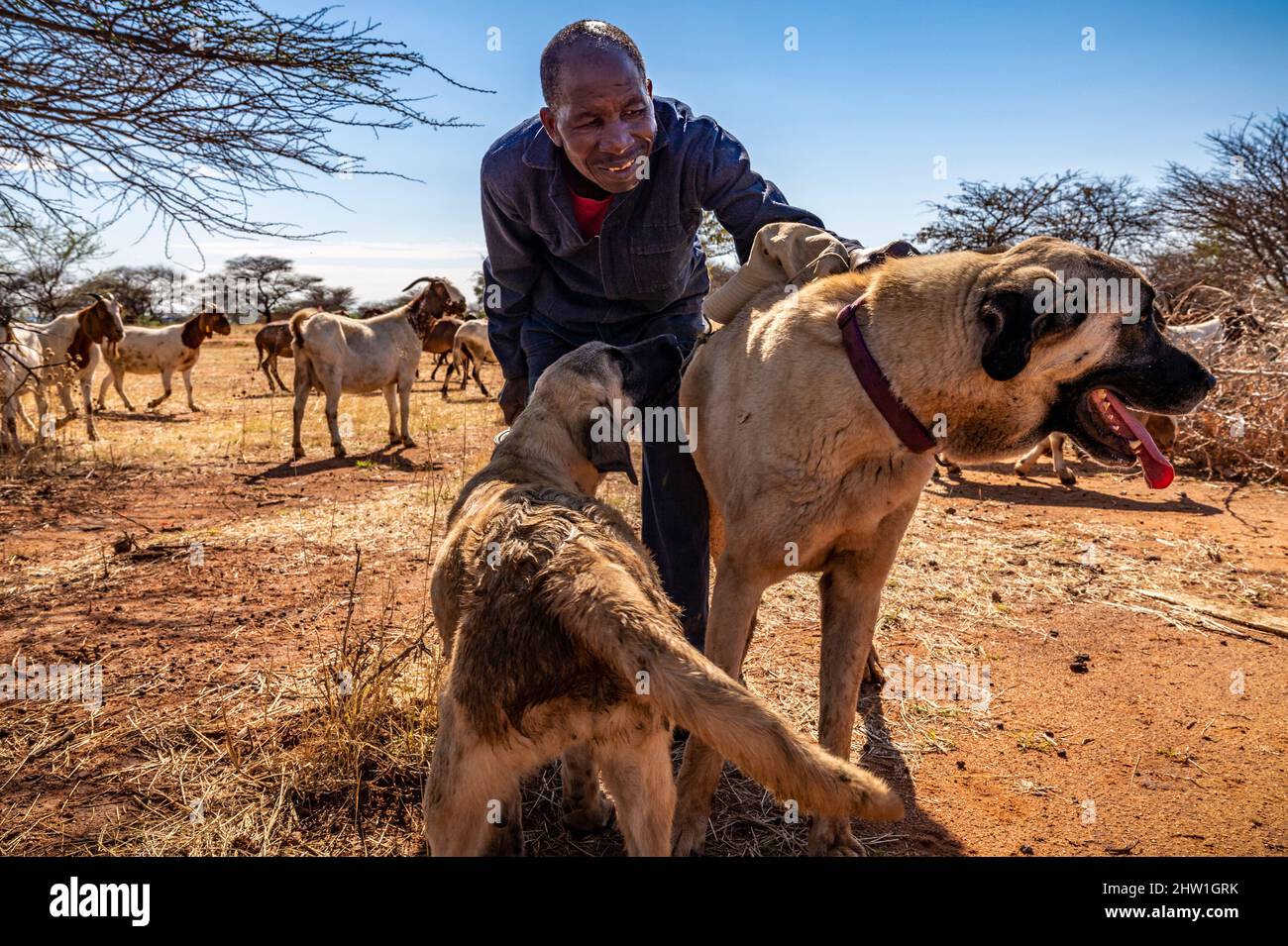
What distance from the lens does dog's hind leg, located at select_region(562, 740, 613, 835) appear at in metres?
2.67

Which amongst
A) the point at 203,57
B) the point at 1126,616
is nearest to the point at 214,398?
the point at 203,57

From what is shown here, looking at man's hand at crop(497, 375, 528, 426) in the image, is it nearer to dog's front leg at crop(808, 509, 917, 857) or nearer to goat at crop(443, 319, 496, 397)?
dog's front leg at crop(808, 509, 917, 857)

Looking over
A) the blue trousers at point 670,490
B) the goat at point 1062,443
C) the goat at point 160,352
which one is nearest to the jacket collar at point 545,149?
the blue trousers at point 670,490

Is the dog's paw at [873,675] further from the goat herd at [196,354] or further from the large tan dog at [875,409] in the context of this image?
the goat herd at [196,354]

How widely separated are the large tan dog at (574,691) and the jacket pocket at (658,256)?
1.33m

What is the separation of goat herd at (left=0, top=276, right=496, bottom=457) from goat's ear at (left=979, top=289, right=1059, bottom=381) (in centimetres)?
888

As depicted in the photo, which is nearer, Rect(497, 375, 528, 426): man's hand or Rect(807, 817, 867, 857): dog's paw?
Rect(807, 817, 867, 857): dog's paw

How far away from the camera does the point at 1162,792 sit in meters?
3.04

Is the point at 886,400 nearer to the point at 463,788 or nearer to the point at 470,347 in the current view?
the point at 463,788

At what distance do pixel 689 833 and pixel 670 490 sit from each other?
1.37 meters

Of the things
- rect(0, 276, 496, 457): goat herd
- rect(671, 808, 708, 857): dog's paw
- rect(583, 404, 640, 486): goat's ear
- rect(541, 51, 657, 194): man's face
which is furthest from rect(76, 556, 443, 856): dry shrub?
rect(0, 276, 496, 457): goat herd

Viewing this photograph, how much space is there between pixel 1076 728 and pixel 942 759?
0.72 metres

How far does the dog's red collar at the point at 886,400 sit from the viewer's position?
7.77ft

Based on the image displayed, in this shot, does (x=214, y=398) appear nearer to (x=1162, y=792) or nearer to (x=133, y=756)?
(x=133, y=756)
